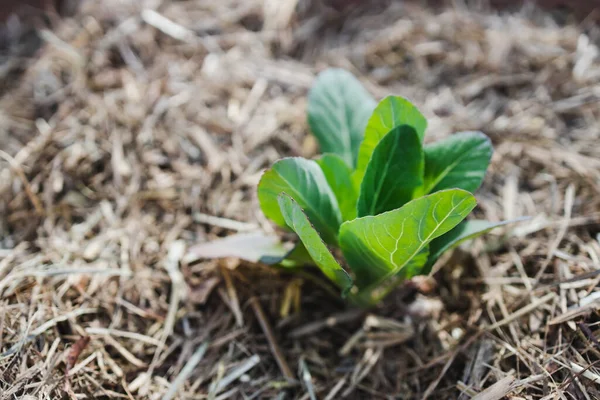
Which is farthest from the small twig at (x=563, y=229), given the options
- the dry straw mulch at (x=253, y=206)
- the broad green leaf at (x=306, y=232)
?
the broad green leaf at (x=306, y=232)

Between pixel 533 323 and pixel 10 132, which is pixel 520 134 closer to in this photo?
pixel 533 323

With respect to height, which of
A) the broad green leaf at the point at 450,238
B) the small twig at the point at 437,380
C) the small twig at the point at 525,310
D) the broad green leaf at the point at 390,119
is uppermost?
the broad green leaf at the point at 390,119

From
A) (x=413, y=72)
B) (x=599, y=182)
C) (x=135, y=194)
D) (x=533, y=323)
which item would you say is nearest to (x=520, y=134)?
(x=599, y=182)

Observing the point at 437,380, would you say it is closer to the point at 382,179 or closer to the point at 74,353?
the point at 382,179

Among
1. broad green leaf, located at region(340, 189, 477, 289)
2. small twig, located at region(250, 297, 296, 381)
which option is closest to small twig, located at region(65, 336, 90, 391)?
small twig, located at region(250, 297, 296, 381)

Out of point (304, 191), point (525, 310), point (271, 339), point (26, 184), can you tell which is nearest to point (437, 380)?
point (525, 310)

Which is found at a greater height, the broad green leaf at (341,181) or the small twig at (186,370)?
the broad green leaf at (341,181)

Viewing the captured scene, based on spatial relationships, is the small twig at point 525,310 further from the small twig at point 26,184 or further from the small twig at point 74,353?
the small twig at point 26,184

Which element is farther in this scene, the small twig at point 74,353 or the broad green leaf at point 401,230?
the small twig at point 74,353
